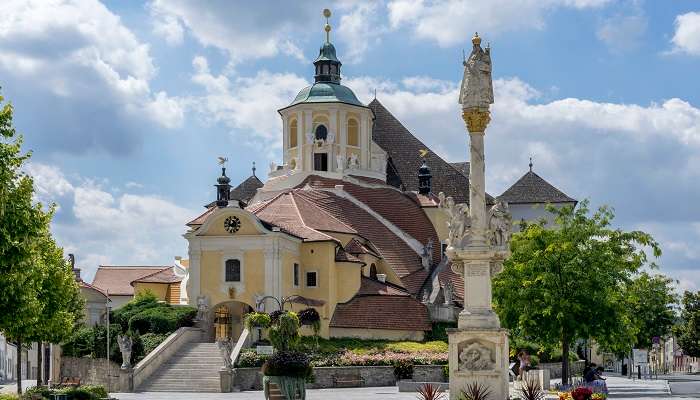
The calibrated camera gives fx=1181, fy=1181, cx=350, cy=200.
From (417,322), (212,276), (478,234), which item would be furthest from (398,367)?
(478,234)

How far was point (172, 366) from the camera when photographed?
60.0 metres

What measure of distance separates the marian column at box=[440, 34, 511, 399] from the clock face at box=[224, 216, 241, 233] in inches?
1415

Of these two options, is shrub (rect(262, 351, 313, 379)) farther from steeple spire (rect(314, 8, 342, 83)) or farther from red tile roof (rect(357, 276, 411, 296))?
steeple spire (rect(314, 8, 342, 83))

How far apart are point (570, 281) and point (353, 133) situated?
41216 millimetres

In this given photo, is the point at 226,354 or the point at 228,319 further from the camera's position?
the point at 228,319

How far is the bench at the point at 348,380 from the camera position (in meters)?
59.6

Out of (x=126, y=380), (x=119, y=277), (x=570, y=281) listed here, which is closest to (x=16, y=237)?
(x=570, y=281)

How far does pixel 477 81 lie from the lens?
34938 mm

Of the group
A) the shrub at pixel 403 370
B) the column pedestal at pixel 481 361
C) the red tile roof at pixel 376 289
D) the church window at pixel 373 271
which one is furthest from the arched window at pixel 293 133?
the column pedestal at pixel 481 361

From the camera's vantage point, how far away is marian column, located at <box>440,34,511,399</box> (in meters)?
33.3

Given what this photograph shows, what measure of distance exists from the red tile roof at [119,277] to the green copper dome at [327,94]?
82.4 feet

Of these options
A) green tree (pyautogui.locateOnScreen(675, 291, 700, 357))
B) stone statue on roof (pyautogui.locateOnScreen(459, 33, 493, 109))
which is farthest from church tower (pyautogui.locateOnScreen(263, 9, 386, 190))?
stone statue on roof (pyautogui.locateOnScreen(459, 33, 493, 109))

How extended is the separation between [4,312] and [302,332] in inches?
1519

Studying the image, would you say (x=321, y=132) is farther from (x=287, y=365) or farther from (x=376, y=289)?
(x=287, y=365)
